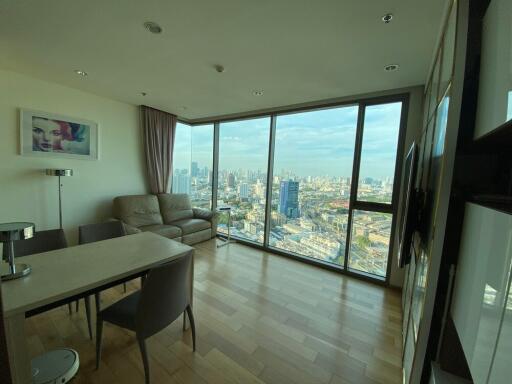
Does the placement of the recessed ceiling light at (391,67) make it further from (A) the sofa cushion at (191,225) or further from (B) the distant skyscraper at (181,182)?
(B) the distant skyscraper at (181,182)

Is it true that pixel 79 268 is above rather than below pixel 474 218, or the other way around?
below

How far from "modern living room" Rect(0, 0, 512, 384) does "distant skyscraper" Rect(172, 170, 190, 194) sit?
0.60 meters

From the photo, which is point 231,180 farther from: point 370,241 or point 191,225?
point 370,241

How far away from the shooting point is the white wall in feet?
8.79

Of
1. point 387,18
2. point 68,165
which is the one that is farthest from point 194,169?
point 387,18

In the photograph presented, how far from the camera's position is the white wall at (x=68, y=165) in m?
2.68

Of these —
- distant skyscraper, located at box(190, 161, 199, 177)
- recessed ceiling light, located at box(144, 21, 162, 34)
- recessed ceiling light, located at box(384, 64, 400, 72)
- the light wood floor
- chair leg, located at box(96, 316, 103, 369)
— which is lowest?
the light wood floor

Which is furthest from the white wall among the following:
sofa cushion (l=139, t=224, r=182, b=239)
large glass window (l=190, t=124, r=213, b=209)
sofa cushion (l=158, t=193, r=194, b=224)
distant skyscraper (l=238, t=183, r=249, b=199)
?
distant skyscraper (l=238, t=183, r=249, b=199)

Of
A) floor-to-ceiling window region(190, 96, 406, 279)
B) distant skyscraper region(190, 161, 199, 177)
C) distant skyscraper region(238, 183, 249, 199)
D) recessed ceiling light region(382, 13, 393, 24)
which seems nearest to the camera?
recessed ceiling light region(382, 13, 393, 24)

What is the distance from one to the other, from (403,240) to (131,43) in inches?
106

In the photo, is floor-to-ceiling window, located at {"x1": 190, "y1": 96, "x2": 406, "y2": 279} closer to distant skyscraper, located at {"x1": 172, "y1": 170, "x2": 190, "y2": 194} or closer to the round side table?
distant skyscraper, located at {"x1": 172, "y1": 170, "x2": 190, "y2": 194}

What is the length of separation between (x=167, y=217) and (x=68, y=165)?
1673 mm

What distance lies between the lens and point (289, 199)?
3.60 m

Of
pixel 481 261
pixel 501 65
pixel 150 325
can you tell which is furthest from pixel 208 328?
pixel 501 65
